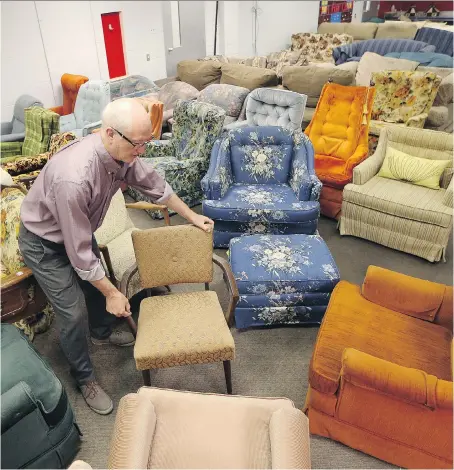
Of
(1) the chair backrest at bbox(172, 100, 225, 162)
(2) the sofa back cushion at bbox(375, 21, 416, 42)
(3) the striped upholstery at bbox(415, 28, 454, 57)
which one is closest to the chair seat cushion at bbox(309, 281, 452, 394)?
(1) the chair backrest at bbox(172, 100, 225, 162)

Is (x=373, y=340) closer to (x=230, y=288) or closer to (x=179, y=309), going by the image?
(x=230, y=288)

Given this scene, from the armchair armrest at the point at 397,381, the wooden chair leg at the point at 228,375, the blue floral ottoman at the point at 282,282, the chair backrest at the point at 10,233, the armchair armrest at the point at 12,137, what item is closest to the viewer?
the armchair armrest at the point at 397,381

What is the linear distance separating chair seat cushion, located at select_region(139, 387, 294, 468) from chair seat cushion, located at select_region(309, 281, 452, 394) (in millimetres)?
409

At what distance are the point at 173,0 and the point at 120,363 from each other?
5580 mm

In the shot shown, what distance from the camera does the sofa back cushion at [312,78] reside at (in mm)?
4602

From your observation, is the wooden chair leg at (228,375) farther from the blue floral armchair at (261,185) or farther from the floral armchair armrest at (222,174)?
the floral armchair armrest at (222,174)

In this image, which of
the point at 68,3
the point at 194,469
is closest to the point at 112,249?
the point at 194,469

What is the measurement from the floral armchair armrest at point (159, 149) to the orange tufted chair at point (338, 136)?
4.42ft

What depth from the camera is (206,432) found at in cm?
143

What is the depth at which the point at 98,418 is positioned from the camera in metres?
2.05

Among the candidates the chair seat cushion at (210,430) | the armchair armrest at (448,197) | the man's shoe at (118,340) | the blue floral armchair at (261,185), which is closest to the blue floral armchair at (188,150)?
the blue floral armchair at (261,185)

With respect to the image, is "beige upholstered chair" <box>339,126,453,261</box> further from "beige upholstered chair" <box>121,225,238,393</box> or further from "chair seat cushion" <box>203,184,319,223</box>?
"beige upholstered chair" <box>121,225,238,393</box>

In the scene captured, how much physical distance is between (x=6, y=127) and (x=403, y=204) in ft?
14.2

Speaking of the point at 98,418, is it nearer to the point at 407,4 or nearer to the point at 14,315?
the point at 14,315
